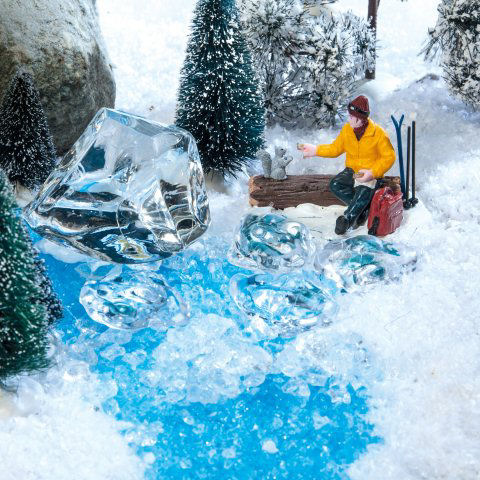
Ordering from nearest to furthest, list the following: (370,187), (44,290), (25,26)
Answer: (44,290), (370,187), (25,26)

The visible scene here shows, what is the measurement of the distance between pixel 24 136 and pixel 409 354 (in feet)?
9.90

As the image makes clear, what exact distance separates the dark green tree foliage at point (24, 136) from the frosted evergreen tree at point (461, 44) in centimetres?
311

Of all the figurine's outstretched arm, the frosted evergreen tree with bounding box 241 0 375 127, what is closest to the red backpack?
Result: the figurine's outstretched arm

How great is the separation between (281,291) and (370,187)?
1136mm

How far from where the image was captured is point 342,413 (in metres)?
4.26

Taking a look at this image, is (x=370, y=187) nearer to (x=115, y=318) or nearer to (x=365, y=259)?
(x=365, y=259)

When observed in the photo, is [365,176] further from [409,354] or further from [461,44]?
[461,44]

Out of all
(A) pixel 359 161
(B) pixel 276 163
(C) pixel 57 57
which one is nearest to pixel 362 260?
(A) pixel 359 161

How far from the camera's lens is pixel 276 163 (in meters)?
5.78

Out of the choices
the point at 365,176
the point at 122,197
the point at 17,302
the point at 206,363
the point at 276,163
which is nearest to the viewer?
the point at 17,302

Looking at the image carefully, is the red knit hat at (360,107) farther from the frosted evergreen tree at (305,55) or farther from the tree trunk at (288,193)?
the frosted evergreen tree at (305,55)

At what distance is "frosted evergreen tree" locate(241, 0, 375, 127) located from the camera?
6438 mm

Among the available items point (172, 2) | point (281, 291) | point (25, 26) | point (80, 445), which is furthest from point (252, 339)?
point (172, 2)

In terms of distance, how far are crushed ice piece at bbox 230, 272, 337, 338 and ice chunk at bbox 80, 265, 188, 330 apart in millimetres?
376
